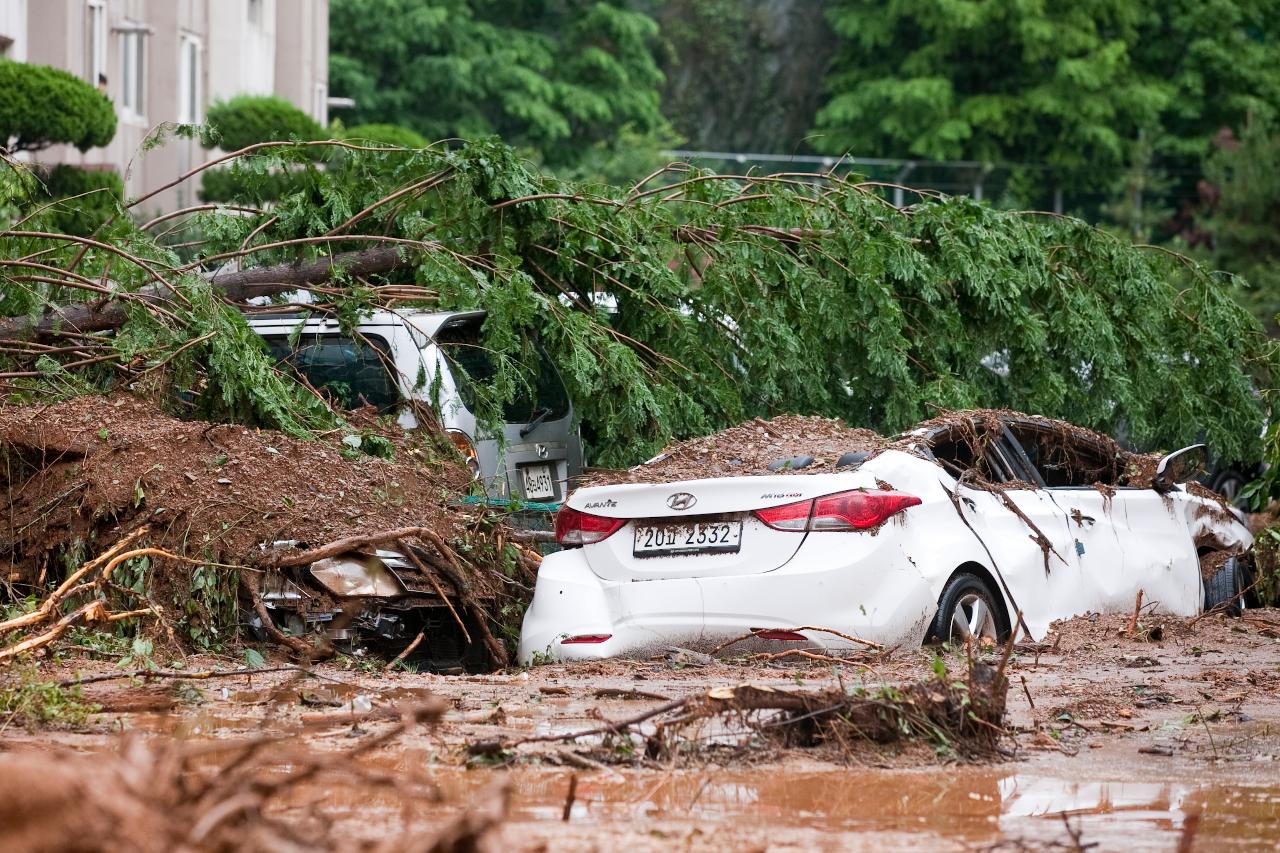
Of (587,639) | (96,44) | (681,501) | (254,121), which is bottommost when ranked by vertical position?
(587,639)

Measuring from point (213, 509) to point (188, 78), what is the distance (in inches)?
936

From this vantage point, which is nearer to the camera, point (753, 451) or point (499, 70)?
Result: point (753, 451)

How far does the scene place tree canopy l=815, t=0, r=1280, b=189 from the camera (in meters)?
46.5

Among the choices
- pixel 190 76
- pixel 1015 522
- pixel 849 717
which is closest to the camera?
pixel 849 717

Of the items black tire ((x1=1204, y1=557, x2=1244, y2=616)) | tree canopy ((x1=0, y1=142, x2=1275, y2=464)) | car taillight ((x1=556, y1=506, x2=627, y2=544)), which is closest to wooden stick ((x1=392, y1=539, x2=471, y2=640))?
car taillight ((x1=556, y1=506, x2=627, y2=544))

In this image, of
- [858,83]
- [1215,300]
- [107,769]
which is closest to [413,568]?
[107,769]

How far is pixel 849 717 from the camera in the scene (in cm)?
534

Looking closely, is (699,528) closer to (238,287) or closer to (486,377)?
(486,377)

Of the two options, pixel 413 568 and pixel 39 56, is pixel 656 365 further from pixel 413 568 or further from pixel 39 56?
pixel 39 56

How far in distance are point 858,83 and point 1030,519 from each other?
43962mm

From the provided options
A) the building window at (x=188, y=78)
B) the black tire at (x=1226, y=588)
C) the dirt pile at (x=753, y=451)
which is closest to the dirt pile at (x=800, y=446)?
the dirt pile at (x=753, y=451)

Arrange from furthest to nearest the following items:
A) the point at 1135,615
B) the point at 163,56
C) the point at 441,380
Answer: the point at 163,56 → the point at 441,380 → the point at 1135,615

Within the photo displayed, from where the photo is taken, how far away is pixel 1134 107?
152 feet

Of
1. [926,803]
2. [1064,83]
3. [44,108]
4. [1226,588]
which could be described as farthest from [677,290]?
[1064,83]
